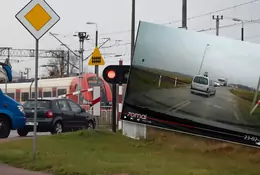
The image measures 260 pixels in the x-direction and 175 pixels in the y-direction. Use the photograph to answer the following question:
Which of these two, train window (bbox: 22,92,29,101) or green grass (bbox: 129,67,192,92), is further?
train window (bbox: 22,92,29,101)

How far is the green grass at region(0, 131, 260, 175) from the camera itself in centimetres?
985

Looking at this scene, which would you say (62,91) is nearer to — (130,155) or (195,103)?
(195,103)

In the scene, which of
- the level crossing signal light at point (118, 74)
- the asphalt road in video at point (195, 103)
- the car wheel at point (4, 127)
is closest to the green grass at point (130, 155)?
the asphalt road in video at point (195, 103)

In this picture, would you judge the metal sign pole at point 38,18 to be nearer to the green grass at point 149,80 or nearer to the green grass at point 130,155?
the green grass at point 130,155

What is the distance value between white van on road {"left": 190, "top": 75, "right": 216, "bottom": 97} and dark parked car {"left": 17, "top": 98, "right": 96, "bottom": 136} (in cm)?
979

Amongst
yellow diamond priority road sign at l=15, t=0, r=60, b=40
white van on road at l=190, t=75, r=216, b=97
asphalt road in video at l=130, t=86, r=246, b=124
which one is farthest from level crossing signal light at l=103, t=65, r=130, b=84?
yellow diamond priority road sign at l=15, t=0, r=60, b=40

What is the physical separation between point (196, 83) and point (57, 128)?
33.5 ft

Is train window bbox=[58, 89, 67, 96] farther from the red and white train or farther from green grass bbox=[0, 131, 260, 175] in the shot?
green grass bbox=[0, 131, 260, 175]

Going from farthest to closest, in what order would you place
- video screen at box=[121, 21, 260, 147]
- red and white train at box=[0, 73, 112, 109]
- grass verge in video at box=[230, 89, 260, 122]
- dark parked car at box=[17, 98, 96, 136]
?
red and white train at box=[0, 73, 112, 109] → dark parked car at box=[17, 98, 96, 136] → video screen at box=[121, 21, 260, 147] → grass verge in video at box=[230, 89, 260, 122]

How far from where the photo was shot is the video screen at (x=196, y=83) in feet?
39.8

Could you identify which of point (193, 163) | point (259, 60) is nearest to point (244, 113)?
point (259, 60)

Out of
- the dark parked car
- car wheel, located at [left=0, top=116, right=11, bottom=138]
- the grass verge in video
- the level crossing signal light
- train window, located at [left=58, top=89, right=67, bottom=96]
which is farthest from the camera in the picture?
train window, located at [left=58, top=89, right=67, bottom=96]

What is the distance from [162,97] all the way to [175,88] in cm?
41

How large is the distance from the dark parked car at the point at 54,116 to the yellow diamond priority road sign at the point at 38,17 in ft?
31.2
